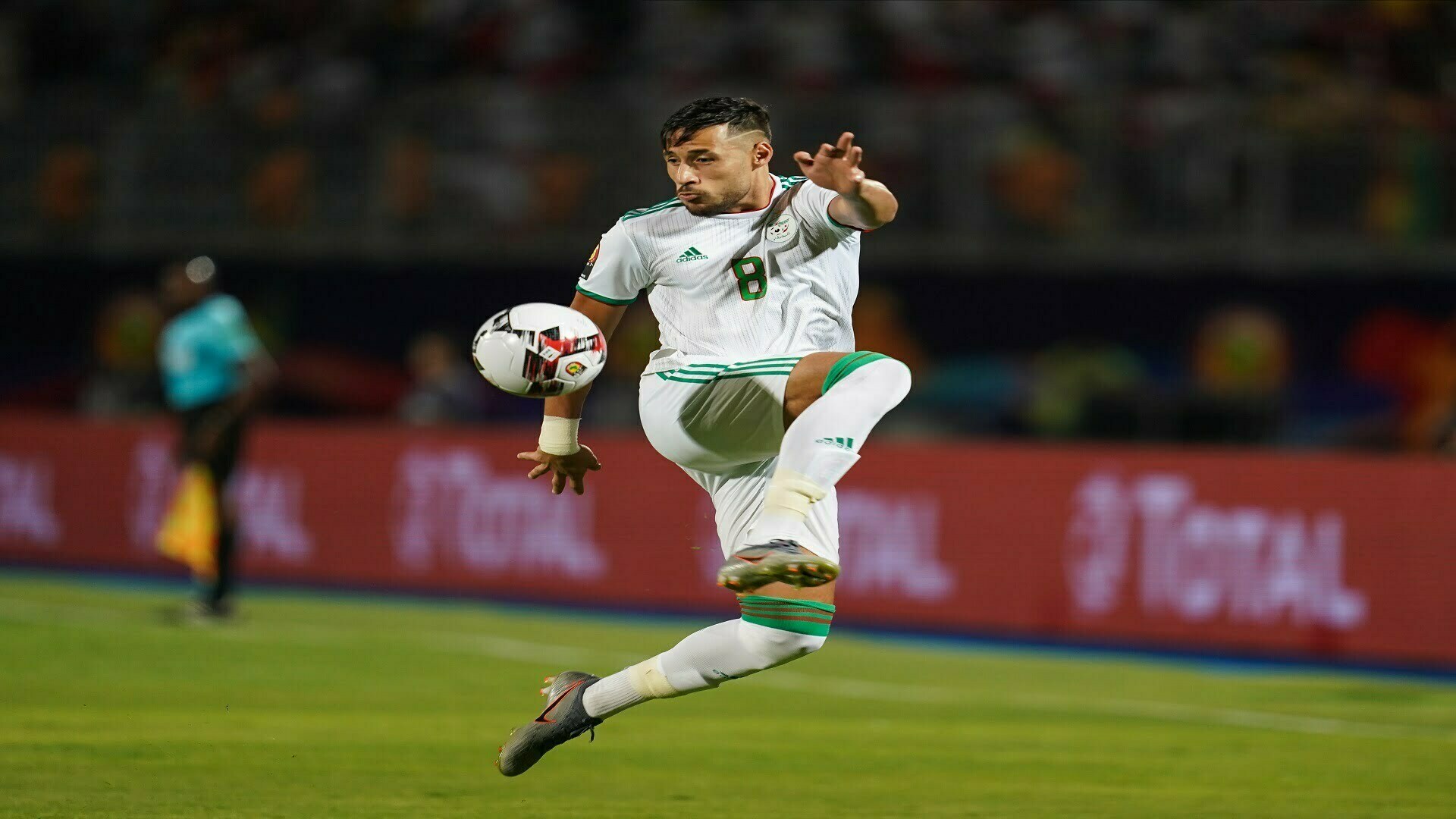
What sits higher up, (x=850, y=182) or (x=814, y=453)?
(x=850, y=182)

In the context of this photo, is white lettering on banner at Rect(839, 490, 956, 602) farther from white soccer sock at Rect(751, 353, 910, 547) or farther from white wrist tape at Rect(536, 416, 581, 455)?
white soccer sock at Rect(751, 353, 910, 547)

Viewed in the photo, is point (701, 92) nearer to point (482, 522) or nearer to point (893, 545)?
point (482, 522)

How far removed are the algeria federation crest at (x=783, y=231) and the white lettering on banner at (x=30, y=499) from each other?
1487cm

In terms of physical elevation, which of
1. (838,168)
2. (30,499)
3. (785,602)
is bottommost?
(30,499)

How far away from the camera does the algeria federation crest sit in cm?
646

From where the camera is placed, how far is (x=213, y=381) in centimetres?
1396

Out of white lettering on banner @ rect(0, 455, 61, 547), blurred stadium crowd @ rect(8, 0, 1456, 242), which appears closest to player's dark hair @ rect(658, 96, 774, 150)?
blurred stadium crowd @ rect(8, 0, 1456, 242)

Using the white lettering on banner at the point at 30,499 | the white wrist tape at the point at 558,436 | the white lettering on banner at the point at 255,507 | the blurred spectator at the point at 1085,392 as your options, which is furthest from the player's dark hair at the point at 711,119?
the white lettering on banner at the point at 30,499

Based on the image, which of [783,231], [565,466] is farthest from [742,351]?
[565,466]

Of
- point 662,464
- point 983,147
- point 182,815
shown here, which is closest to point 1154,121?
point 983,147

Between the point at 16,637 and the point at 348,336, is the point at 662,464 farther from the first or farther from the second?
the point at 348,336

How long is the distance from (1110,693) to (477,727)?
4.33 m

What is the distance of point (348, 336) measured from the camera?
2505cm

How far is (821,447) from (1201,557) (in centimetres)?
935
